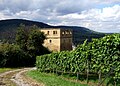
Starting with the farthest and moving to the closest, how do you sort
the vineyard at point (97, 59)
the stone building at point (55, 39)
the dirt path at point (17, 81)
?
1. the stone building at point (55, 39)
2. the dirt path at point (17, 81)
3. the vineyard at point (97, 59)

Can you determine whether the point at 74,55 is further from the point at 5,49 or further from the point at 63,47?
the point at 63,47

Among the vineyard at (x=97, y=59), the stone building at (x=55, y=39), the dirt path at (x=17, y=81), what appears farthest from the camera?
the stone building at (x=55, y=39)

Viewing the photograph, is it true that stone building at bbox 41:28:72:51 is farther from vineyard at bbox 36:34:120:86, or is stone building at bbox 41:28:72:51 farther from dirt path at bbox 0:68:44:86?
dirt path at bbox 0:68:44:86

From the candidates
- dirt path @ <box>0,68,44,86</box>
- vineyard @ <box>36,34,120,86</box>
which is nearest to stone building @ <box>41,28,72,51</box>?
vineyard @ <box>36,34,120,86</box>

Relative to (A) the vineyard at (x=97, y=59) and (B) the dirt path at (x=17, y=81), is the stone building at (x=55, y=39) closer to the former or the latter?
(A) the vineyard at (x=97, y=59)

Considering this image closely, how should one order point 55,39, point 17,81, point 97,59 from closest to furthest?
point 97,59 → point 17,81 → point 55,39

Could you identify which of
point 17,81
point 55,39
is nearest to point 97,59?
point 17,81

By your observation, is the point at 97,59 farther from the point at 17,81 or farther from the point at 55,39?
the point at 55,39

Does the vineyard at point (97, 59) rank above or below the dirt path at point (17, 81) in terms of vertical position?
above

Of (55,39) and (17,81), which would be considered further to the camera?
(55,39)

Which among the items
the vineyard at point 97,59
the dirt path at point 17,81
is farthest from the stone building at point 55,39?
the dirt path at point 17,81

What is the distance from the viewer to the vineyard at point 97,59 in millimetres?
25188

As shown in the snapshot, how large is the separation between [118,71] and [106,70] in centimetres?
165

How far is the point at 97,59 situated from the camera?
93.3 feet
